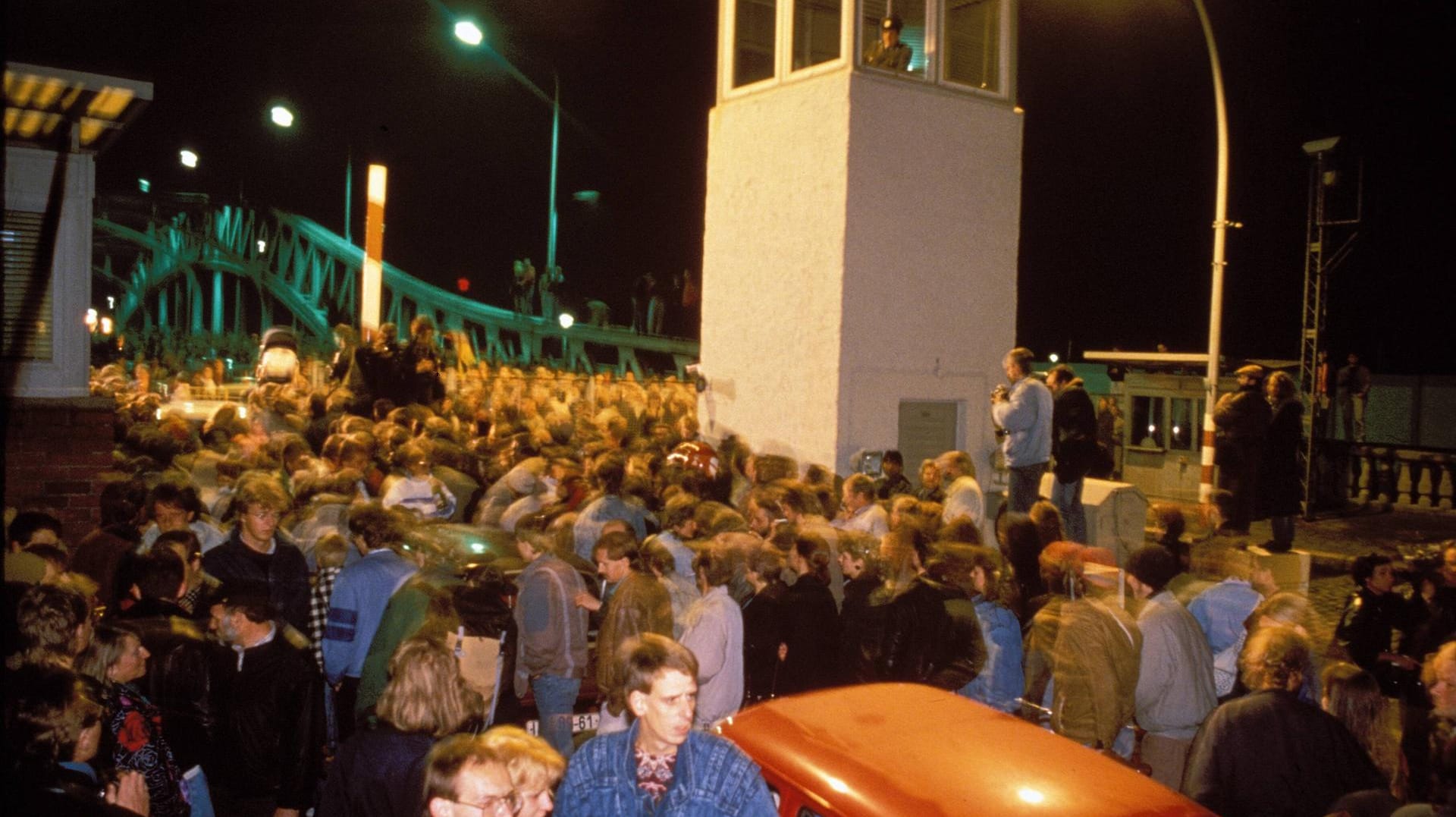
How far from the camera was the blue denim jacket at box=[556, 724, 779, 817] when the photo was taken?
3607 mm

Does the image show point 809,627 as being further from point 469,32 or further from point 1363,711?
point 469,32

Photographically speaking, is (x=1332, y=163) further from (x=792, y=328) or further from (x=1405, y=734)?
(x=1405, y=734)

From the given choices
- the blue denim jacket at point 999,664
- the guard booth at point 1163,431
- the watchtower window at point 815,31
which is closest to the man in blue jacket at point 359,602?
the blue denim jacket at point 999,664

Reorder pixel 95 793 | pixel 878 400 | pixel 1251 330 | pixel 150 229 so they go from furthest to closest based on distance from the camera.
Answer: pixel 150 229 < pixel 1251 330 < pixel 878 400 < pixel 95 793

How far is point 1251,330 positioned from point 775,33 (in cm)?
2910

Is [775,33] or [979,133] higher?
[775,33]

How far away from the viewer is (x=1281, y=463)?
11570 millimetres

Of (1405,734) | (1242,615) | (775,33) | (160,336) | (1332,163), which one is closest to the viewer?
(1405,734)

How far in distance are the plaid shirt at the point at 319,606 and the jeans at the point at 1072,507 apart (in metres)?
7.08

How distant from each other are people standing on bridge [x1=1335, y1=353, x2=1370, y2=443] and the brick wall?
67.9ft

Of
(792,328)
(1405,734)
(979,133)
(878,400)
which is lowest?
(1405,734)

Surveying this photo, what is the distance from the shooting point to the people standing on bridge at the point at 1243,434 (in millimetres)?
11711

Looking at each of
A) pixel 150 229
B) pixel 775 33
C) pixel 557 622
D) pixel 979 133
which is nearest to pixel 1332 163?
pixel 979 133

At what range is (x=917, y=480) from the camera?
12195 mm
